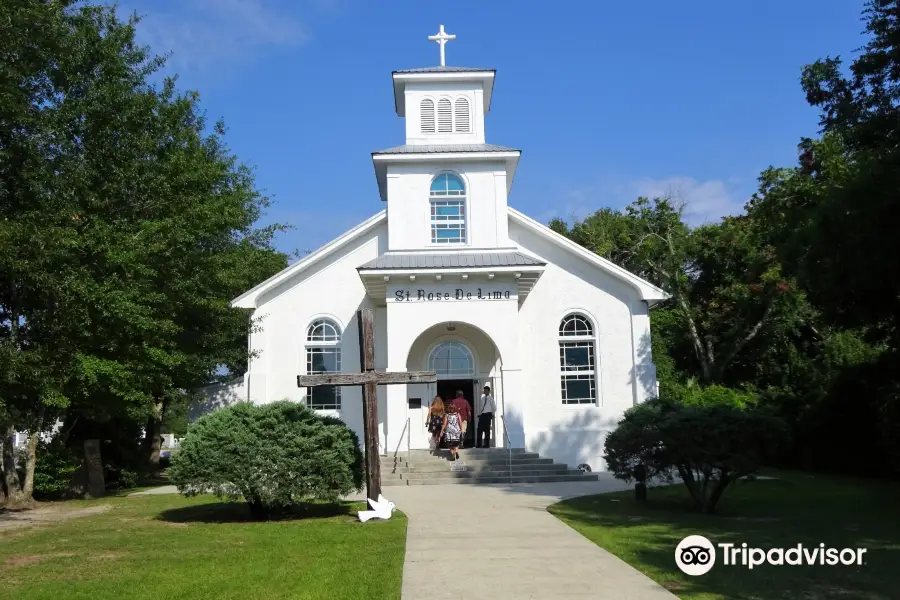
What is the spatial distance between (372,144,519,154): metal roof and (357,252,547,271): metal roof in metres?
3.17

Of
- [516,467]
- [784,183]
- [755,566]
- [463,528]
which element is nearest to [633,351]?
[516,467]

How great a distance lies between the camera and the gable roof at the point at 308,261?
2236 cm

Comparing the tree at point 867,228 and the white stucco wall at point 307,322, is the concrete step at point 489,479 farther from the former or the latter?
the tree at point 867,228

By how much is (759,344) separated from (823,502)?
19.1 m

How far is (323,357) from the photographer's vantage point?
22.8 metres

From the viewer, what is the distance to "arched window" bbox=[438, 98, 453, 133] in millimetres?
24297

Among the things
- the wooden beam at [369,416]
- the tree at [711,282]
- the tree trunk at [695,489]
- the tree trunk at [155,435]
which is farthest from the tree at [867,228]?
the tree trunk at [155,435]

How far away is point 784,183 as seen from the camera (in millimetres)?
24594

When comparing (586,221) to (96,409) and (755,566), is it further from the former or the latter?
(755,566)

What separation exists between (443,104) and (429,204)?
3.72 meters

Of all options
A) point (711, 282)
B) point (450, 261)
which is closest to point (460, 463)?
point (450, 261)

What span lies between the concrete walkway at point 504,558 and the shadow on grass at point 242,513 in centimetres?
121

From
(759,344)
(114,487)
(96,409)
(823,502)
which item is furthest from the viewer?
(759,344)

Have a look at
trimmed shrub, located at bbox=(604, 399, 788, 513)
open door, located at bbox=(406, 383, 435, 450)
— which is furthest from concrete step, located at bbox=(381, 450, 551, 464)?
trimmed shrub, located at bbox=(604, 399, 788, 513)
